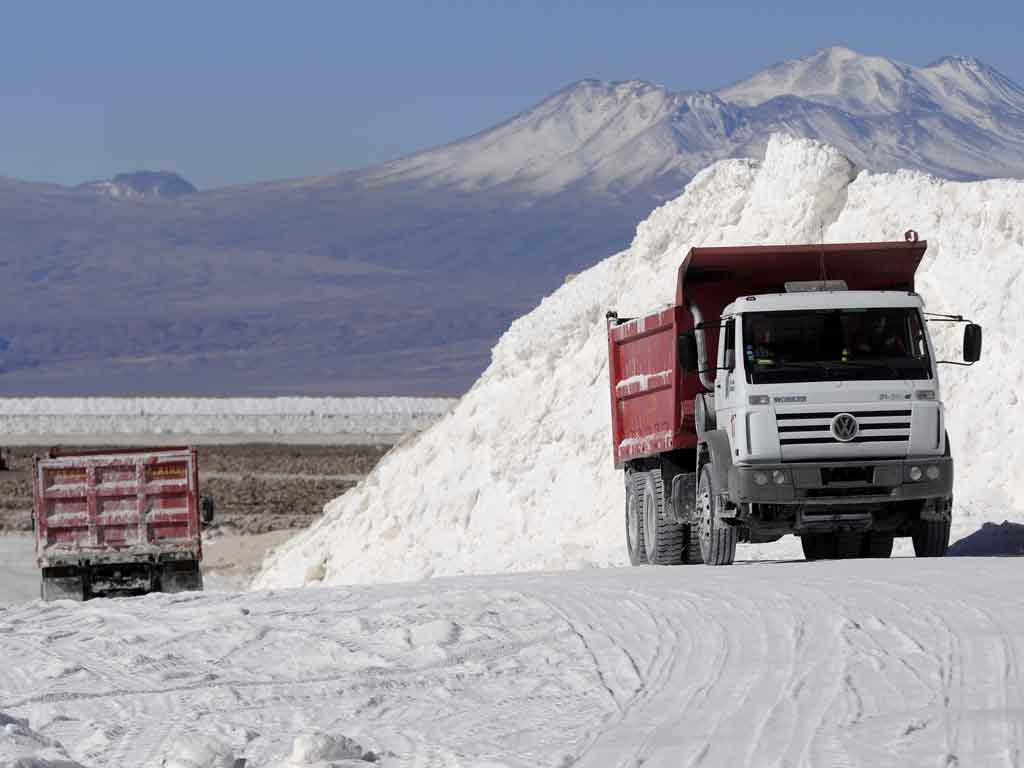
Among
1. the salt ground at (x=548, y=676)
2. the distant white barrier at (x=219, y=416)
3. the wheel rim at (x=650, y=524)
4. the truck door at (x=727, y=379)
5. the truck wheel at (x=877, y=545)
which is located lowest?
the salt ground at (x=548, y=676)

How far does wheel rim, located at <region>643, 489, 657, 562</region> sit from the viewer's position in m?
20.0

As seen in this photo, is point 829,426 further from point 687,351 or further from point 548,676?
point 548,676

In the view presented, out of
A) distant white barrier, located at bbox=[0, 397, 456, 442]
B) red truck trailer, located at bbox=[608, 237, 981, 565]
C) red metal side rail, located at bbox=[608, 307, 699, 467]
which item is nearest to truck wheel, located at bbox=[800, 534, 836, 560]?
red truck trailer, located at bbox=[608, 237, 981, 565]

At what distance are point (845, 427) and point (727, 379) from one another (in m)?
1.12

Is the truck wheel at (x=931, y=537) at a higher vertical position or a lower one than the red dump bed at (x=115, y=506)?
lower

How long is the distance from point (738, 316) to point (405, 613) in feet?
14.4

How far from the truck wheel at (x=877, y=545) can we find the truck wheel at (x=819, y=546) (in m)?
0.41

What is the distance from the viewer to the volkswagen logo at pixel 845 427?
55.6ft

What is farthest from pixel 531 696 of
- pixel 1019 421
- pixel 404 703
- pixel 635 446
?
pixel 1019 421

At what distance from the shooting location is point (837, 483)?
17172 millimetres

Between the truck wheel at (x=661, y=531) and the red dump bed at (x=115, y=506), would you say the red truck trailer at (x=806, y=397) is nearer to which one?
the truck wheel at (x=661, y=531)

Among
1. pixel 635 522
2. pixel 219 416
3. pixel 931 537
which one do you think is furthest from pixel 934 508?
pixel 219 416

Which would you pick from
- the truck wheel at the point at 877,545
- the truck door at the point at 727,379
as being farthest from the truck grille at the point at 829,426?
the truck wheel at the point at 877,545

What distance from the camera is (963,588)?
1496 cm
